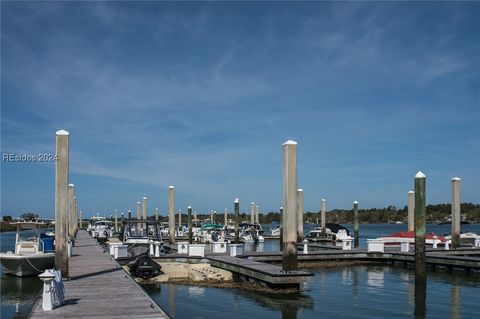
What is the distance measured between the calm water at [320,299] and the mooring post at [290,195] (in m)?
1.94

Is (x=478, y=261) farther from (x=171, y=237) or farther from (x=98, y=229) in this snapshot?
(x=98, y=229)

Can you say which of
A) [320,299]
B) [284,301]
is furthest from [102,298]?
[320,299]

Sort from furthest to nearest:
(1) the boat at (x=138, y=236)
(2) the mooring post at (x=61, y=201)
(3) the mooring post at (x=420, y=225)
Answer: (1) the boat at (x=138, y=236) < (3) the mooring post at (x=420, y=225) < (2) the mooring post at (x=61, y=201)

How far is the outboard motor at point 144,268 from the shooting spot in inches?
850

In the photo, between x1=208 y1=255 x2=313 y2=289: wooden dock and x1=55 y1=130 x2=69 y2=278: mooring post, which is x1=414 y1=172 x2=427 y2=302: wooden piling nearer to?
x1=208 y1=255 x2=313 y2=289: wooden dock

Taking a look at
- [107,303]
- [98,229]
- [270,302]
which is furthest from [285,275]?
[98,229]

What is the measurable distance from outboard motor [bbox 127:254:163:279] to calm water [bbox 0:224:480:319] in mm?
1086

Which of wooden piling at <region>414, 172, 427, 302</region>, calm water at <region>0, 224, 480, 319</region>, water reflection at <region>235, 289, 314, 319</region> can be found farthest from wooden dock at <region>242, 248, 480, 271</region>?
water reflection at <region>235, 289, 314, 319</region>

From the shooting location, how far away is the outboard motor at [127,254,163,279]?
70.8 ft

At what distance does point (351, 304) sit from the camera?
17.4m

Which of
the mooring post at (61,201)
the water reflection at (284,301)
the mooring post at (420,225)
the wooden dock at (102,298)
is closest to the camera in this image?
the wooden dock at (102,298)

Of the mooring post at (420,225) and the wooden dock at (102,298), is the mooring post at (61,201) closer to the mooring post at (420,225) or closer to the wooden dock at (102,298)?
the wooden dock at (102,298)

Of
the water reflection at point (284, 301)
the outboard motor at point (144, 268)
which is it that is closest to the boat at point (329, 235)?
the outboard motor at point (144, 268)

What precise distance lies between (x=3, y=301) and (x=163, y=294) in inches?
223
